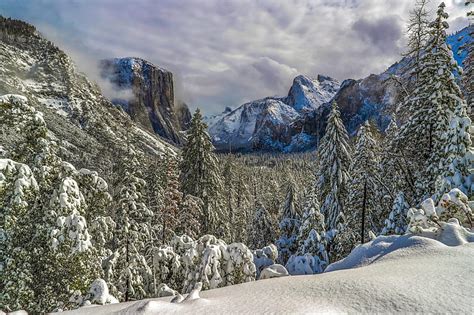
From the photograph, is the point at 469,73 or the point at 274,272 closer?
the point at 274,272

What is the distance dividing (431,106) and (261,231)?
2233cm

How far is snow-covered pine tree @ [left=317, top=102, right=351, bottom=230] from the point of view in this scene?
22391 mm

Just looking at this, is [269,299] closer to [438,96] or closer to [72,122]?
[438,96]

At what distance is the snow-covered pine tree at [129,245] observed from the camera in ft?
45.0

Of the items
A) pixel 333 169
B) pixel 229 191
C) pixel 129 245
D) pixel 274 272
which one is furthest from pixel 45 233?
pixel 229 191

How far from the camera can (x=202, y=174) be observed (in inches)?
1020

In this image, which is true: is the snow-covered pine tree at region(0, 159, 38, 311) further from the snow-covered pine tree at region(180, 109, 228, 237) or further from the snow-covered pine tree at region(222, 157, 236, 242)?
the snow-covered pine tree at region(222, 157, 236, 242)

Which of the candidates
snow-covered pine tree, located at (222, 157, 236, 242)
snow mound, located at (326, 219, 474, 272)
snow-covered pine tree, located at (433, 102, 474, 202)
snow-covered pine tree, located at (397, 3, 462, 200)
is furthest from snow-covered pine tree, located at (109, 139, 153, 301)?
snow-covered pine tree, located at (222, 157, 236, 242)

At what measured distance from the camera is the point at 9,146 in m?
10.8

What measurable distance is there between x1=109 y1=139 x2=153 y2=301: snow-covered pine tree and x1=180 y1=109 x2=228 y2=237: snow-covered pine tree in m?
7.82

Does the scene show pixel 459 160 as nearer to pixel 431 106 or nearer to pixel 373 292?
pixel 431 106

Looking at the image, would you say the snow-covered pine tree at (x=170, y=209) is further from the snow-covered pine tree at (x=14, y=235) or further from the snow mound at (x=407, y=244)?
the snow mound at (x=407, y=244)

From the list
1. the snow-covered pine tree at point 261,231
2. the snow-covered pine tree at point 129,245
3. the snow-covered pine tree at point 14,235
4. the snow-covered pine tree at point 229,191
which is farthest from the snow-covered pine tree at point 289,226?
the snow-covered pine tree at point 14,235

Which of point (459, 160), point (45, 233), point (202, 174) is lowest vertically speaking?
point (45, 233)
